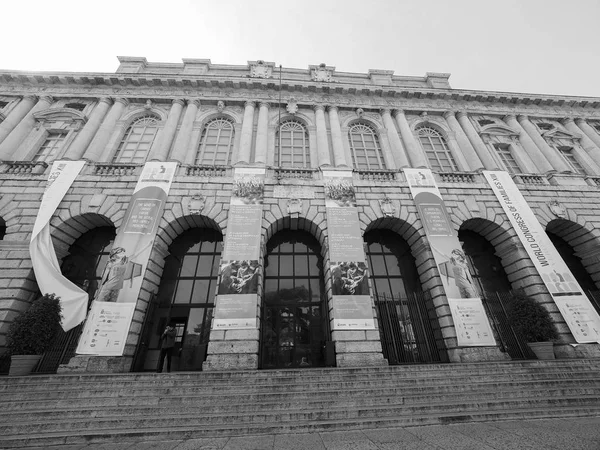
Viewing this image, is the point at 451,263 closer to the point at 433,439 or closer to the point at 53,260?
the point at 433,439

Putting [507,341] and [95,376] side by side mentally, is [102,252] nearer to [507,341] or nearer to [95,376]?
[95,376]

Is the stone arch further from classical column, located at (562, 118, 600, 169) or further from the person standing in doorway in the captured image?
the person standing in doorway

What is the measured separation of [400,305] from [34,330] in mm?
12466

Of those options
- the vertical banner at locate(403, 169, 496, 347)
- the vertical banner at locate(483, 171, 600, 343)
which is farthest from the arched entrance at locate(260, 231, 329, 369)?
the vertical banner at locate(483, 171, 600, 343)

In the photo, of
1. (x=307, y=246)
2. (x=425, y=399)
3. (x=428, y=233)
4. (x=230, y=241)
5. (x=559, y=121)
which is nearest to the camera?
(x=425, y=399)

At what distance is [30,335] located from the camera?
7.52m

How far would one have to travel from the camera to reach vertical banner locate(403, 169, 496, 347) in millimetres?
9086

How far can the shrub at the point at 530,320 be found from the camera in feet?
28.9

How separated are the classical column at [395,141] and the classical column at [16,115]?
67.4 ft

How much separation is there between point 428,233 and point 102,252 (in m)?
14.5

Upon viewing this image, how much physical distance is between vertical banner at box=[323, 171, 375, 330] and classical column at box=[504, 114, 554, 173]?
38.3 feet

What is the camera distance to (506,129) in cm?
1625

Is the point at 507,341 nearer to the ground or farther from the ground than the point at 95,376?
farther from the ground

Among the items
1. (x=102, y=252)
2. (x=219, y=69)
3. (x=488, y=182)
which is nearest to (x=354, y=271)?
(x=488, y=182)
